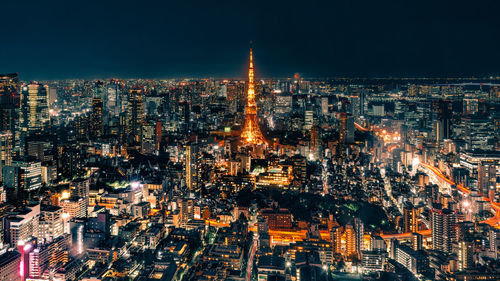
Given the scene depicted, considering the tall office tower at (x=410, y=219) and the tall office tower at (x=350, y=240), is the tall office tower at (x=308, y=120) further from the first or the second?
the tall office tower at (x=350, y=240)

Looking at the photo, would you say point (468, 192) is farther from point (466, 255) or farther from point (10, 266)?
point (10, 266)

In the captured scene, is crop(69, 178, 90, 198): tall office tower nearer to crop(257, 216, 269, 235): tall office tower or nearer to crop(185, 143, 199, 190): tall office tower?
crop(185, 143, 199, 190): tall office tower

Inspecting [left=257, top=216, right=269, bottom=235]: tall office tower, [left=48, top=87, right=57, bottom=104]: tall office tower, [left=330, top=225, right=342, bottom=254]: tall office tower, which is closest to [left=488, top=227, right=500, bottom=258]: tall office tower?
[left=330, top=225, right=342, bottom=254]: tall office tower

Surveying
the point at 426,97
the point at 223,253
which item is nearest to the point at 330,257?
the point at 223,253

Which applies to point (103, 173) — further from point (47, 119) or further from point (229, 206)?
point (47, 119)

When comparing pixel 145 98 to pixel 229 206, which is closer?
pixel 229 206
